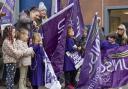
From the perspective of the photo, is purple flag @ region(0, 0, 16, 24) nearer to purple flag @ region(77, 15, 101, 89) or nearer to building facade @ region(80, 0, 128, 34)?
purple flag @ region(77, 15, 101, 89)

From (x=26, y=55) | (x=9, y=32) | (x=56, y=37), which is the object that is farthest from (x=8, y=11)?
(x=26, y=55)

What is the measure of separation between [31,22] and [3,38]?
726 mm

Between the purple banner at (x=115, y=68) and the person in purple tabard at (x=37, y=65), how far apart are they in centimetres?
144

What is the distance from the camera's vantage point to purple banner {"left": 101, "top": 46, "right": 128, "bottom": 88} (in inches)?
408

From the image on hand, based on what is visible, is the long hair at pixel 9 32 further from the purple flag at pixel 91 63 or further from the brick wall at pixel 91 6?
the brick wall at pixel 91 6

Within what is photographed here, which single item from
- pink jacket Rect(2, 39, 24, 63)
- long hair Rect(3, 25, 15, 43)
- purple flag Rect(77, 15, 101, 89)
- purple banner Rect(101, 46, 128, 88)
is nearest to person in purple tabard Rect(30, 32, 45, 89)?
pink jacket Rect(2, 39, 24, 63)

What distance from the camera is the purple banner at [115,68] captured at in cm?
1036

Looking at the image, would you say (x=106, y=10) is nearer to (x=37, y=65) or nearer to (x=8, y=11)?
(x=8, y=11)

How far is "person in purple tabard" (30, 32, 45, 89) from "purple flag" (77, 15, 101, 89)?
88cm

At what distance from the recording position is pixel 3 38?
9727mm

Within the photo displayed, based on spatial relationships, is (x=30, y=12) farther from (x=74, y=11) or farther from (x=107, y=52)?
(x=107, y=52)

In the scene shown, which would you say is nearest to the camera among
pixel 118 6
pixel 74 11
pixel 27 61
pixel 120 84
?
pixel 27 61

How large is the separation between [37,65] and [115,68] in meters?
1.90

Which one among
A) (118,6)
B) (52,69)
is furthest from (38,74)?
(118,6)
